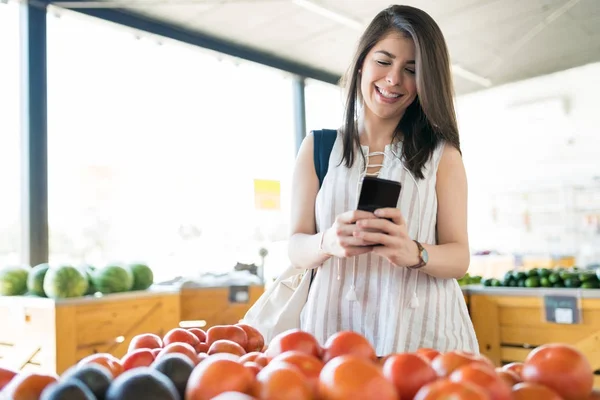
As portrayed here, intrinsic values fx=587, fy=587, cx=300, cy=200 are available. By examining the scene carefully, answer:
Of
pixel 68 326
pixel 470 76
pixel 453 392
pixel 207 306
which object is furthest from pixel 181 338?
pixel 470 76

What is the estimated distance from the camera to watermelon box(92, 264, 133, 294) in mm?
3111

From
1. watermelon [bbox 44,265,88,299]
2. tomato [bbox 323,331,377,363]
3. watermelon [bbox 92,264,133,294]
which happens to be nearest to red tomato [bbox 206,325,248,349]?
tomato [bbox 323,331,377,363]

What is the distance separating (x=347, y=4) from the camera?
4336mm

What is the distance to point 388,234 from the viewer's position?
110 centimetres

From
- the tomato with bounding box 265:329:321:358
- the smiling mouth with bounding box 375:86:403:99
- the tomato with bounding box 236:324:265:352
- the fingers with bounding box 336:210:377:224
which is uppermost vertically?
the smiling mouth with bounding box 375:86:403:99

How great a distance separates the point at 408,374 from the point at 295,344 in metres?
0.20

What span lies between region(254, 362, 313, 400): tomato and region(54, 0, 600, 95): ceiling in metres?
3.71

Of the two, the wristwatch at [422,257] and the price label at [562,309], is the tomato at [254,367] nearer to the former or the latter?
the wristwatch at [422,257]

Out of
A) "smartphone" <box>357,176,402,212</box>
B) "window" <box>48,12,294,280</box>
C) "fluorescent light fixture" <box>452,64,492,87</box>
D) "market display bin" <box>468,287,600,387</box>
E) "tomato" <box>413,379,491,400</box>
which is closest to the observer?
"tomato" <box>413,379,491,400</box>

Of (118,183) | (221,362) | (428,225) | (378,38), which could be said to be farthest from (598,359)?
(118,183)

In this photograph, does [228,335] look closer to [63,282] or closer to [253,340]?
[253,340]

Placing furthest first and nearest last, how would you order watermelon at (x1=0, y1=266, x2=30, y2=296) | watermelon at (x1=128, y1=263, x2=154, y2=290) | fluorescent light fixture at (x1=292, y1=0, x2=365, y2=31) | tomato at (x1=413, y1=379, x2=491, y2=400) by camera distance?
1. fluorescent light fixture at (x1=292, y1=0, x2=365, y2=31)
2. watermelon at (x1=128, y1=263, x2=154, y2=290)
3. watermelon at (x1=0, y1=266, x2=30, y2=296)
4. tomato at (x1=413, y1=379, x2=491, y2=400)

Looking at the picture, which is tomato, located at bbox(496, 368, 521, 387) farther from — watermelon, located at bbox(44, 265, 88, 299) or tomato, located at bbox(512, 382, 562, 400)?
watermelon, located at bbox(44, 265, 88, 299)

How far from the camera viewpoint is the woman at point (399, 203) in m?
1.27
